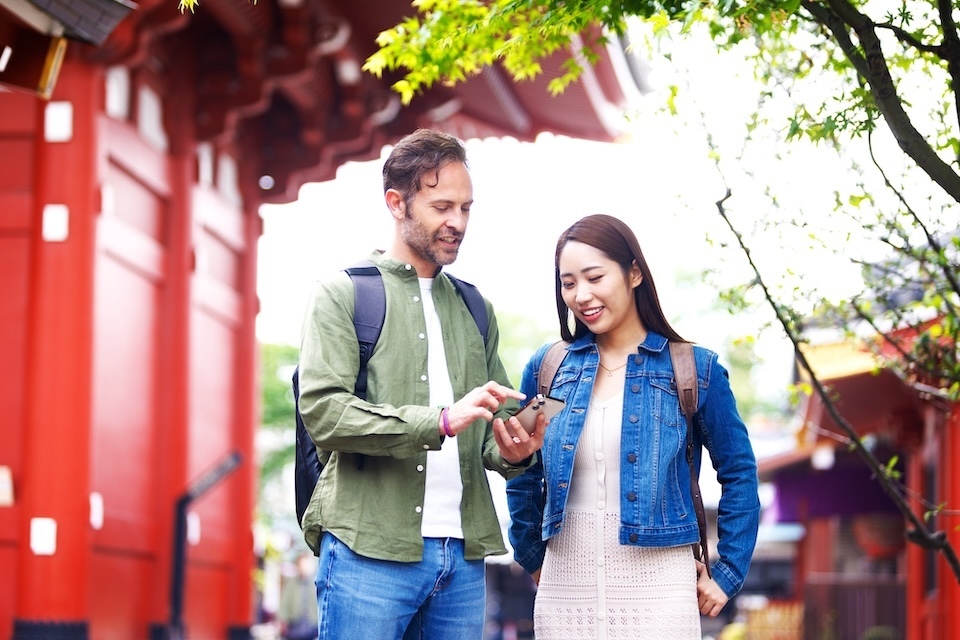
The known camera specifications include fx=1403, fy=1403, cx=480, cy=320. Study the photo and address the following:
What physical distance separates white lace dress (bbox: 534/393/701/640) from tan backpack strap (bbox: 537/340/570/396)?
214 millimetres

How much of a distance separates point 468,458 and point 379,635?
19.6 inches

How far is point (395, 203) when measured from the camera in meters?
3.61

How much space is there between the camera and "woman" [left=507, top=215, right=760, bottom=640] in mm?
3559

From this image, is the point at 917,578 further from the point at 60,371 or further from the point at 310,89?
the point at 60,371

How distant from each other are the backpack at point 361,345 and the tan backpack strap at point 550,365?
593 mm

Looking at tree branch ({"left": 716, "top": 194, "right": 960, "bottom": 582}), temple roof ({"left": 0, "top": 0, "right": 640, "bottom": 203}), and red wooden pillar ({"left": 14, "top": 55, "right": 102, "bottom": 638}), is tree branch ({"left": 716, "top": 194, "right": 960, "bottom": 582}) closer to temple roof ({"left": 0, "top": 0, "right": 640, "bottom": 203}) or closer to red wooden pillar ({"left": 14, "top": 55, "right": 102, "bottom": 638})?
temple roof ({"left": 0, "top": 0, "right": 640, "bottom": 203})

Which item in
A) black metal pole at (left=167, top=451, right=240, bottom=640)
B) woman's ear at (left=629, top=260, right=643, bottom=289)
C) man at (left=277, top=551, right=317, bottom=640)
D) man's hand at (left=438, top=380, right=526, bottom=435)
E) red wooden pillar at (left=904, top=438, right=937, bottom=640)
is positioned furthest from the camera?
man at (left=277, top=551, right=317, bottom=640)

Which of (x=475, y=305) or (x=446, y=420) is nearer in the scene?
(x=446, y=420)

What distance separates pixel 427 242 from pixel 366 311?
9.6 inches

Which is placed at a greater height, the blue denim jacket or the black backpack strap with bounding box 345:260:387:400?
the black backpack strap with bounding box 345:260:387:400

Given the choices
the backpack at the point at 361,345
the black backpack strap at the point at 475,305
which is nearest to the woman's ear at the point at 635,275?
the black backpack strap at the point at 475,305

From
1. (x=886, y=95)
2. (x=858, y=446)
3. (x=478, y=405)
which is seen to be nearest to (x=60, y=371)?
(x=858, y=446)

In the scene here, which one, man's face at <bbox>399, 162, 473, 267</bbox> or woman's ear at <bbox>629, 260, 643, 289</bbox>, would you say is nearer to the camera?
man's face at <bbox>399, 162, 473, 267</bbox>

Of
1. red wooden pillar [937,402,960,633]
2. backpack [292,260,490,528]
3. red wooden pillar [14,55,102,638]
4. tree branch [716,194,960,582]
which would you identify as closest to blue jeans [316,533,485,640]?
backpack [292,260,490,528]
